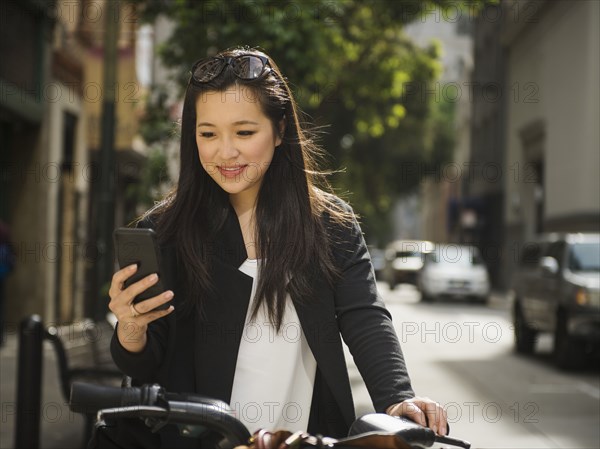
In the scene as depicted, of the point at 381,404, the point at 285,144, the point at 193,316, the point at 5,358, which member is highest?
the point at 285,144

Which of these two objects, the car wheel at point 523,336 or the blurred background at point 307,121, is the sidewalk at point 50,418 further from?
the car wheel at point 523,336

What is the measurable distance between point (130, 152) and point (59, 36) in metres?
6.25

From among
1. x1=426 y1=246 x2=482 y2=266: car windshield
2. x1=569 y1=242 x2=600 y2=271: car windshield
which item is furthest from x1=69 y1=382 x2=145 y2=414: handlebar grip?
x1=426 y1=246 x2=482 y2=266: car windshield

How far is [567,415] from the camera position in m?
9.10

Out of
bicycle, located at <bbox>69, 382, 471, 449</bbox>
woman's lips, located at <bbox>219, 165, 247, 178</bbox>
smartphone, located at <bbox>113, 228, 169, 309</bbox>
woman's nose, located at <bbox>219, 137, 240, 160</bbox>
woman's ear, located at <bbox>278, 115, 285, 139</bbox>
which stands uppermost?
woman's ear, located at <bbox>278, 115, 285, 139</bbox>

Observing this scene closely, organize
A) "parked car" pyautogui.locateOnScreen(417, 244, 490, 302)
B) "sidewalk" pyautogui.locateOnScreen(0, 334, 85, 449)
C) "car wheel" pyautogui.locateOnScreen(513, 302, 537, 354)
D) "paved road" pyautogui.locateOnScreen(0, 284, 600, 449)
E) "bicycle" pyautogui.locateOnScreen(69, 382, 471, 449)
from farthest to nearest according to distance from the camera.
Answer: "parked car" pyautogui.locateOnScreen(417, 244, 490, 302), "car wheel" pyautogui.locateOnScreen(513, 302, 537, 354), "paved road" pyautogui.locateOnScreen(0, 284, 600, 449), "sidewalk" pyautogui.locateOnScreen(0, 334, 85, 449), "bicycle" pyautogui.locateOnScreen(69, 382, 471, 449)

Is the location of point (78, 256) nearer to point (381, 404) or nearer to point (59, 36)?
point (59, 36)

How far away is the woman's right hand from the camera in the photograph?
2043 mm

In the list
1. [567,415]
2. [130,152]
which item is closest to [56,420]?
[567,415]

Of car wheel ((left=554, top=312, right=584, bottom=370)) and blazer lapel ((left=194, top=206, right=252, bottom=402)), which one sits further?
car wheel ((left=554, top=312, right=584, bottom=370))

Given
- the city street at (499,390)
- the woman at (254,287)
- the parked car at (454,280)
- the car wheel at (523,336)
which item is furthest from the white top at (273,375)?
the parked car at (454,280)

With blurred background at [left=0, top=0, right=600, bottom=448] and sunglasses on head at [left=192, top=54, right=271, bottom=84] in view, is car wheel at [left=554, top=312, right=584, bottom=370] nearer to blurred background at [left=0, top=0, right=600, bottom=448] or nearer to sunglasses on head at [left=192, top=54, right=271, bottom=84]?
blurred background at [left=0, top=0, right=600, bottom=448]

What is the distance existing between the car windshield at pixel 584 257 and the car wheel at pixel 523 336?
1736 mm

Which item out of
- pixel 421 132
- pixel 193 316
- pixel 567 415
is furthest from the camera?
pixel 421 132
